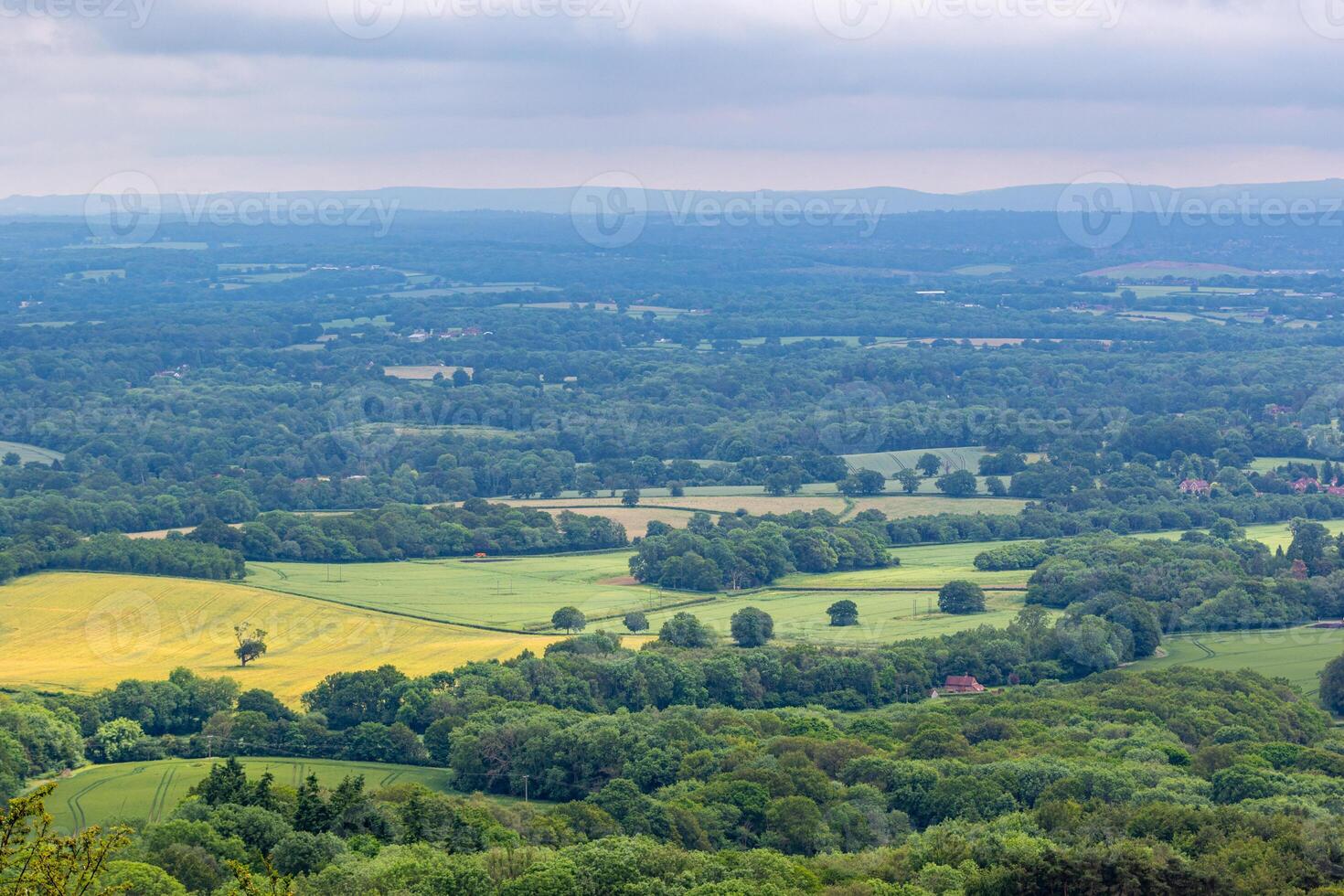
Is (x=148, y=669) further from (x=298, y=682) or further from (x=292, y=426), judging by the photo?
(x=292, y=426)

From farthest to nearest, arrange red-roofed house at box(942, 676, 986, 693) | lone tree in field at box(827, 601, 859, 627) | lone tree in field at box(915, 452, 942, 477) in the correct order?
lone tree in field at box(915, 452, 942, 477) < lone tree in field at box(827, 601, 859, 627) < red-roofed house at box(942, 676, 986, 693)

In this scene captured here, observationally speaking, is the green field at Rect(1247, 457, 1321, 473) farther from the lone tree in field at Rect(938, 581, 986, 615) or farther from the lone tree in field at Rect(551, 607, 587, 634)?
the lone tree in field at Rect(551, 607, 587, 634)

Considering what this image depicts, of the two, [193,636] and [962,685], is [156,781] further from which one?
[962,685]

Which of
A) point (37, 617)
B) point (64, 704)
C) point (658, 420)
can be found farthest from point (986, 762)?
point (658, 420)

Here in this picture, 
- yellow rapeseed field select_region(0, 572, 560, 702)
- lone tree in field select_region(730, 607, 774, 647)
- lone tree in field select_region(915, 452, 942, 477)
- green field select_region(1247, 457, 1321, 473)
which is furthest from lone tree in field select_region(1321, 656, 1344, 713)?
lone tree in field select_region(915, 452, 942, 477)

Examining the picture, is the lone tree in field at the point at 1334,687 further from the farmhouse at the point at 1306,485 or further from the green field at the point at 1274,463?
the green field at the point at 1274,463

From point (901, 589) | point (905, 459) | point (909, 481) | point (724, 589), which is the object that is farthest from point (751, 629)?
point (905, 459)

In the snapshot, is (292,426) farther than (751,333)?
No
